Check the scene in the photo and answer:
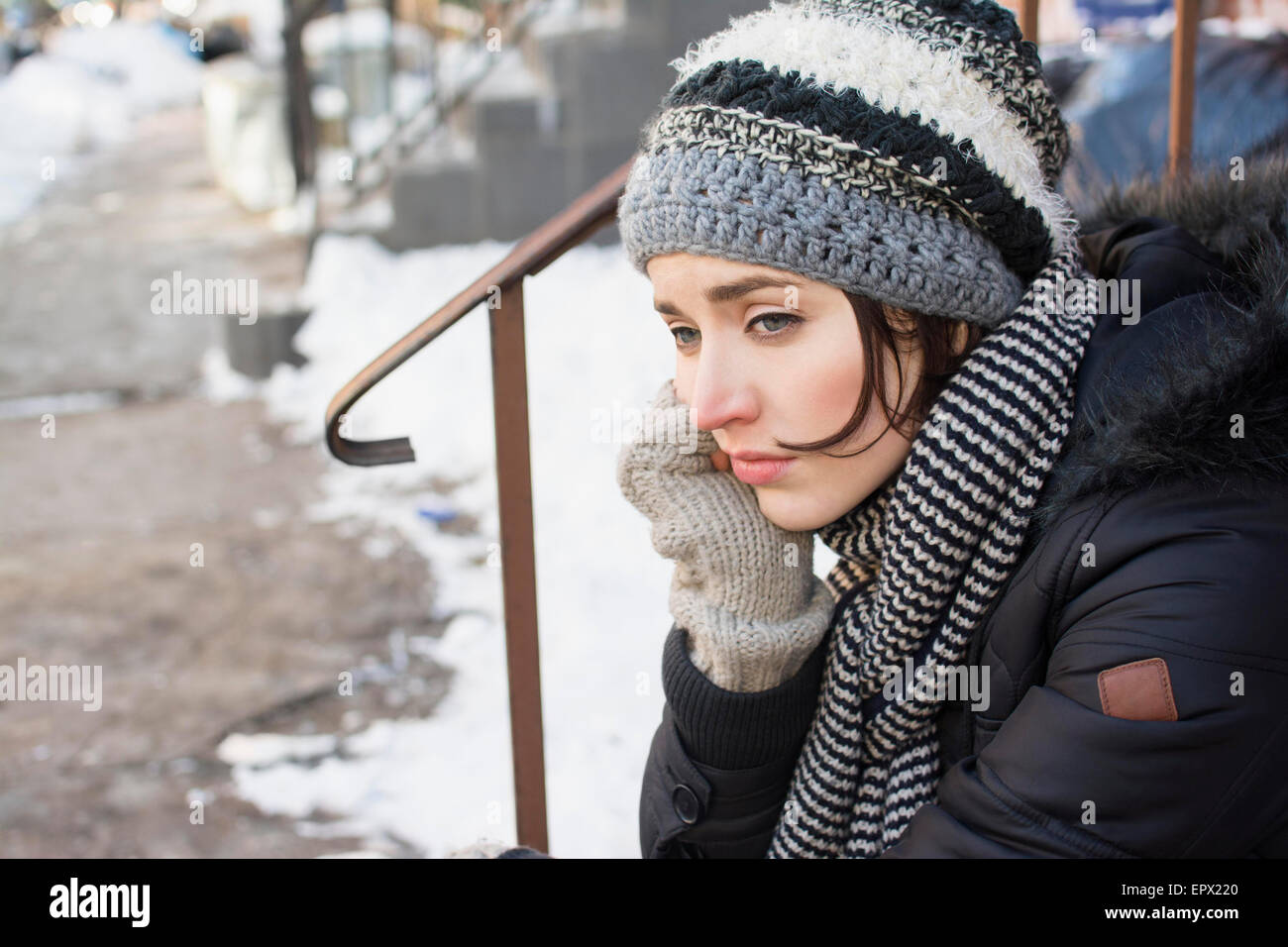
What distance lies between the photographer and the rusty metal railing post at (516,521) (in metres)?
2.04

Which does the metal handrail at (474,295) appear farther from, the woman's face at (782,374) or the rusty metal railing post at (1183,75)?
the rusty metal railing post at (1183,75)

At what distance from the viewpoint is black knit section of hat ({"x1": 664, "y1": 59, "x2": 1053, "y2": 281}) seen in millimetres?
1497

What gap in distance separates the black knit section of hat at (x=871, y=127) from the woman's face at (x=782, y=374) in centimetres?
19

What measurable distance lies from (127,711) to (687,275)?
3068 mm

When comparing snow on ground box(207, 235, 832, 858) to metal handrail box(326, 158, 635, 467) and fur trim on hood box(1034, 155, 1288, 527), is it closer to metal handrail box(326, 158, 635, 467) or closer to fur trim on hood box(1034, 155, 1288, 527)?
metal handrail box(326, 158, 635, 467)

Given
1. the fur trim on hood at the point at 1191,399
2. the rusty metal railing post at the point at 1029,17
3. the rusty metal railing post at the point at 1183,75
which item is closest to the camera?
the fur trim on hood at the point at 1191,399

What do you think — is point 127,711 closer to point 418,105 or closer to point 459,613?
point 459,613

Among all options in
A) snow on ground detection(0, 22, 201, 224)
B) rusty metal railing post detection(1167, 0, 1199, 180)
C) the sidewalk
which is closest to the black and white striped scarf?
rusty metal railing post detection(1167, 0, 1199, 180)

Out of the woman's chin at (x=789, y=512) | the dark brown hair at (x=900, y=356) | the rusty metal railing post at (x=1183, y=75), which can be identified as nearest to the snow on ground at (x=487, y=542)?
the woman's chin at (x=789, y=512)

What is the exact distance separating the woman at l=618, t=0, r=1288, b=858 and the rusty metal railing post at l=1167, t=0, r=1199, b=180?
1.02 meters

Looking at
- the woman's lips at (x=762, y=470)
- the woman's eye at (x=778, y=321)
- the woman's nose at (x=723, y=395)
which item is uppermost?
the woman's eye at (x=778, y=321)

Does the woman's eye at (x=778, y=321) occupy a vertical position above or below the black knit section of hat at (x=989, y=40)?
below

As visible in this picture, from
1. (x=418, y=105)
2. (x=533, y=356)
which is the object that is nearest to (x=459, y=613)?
(x=533, y=356)

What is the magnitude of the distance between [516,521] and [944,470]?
2.70 ft
